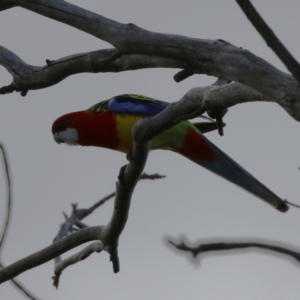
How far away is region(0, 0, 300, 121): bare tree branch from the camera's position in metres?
2.38

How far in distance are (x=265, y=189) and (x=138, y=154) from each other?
4.61 feet

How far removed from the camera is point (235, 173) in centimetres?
486

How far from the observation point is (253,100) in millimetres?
2742

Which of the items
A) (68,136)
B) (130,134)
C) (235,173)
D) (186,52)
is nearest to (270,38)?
(186,52)

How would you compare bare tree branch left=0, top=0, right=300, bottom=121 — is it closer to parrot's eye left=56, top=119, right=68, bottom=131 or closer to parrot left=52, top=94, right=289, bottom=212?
parrot left=52, top=94, right=289, bottom=212

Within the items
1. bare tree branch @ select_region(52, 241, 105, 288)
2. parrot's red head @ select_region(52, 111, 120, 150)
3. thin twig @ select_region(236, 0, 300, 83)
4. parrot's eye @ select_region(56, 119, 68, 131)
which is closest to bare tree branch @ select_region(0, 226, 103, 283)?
bare tree branch @ select_region(52, 241, 105, 288)

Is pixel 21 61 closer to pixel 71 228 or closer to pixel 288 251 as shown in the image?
pixel 71 228

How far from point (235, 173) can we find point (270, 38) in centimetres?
289

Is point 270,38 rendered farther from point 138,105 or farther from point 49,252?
point 138,105

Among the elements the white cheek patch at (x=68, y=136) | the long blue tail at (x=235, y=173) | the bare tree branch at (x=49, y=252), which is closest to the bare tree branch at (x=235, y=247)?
the bare tree branch at (x=49, y=252)

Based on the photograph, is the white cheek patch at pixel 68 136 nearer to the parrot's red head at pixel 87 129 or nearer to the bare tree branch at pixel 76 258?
the parrot's red head at pixel 87 129

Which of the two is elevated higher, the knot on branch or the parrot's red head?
the parrot's red head

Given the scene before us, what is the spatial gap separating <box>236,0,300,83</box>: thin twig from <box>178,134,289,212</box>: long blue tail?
7.63 feet

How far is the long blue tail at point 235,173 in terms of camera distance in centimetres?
443
